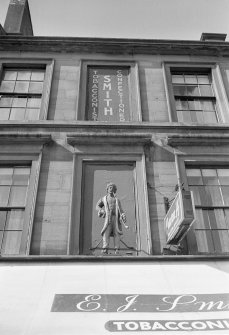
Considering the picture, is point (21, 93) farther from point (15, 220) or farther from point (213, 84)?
point (213, 84)

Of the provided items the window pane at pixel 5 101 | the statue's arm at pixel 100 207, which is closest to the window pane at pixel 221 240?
the statue's arm at pixel 100 207

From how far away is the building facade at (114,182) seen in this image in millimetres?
6535

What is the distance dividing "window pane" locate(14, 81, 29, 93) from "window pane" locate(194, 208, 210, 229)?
21.4ft

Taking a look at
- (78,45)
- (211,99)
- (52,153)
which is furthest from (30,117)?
(211,99)

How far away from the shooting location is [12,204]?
30.4 ft

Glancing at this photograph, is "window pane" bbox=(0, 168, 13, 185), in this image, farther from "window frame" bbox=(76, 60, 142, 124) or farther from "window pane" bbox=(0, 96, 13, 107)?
"window pane" bbox=(0, 96, 13, 107)

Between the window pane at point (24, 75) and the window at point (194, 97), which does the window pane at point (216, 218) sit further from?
the window pane at point (24, 75)

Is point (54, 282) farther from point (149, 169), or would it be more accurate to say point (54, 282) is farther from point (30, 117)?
point (30, 117)

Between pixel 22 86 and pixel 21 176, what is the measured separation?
3.64m

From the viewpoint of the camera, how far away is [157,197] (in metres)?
9.30

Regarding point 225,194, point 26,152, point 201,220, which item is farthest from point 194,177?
point 26,152

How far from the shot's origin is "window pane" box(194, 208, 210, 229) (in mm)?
9133

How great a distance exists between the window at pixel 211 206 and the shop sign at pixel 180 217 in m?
1.07

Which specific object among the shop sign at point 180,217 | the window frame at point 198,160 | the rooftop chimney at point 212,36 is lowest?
the shop sign at point 180,217
